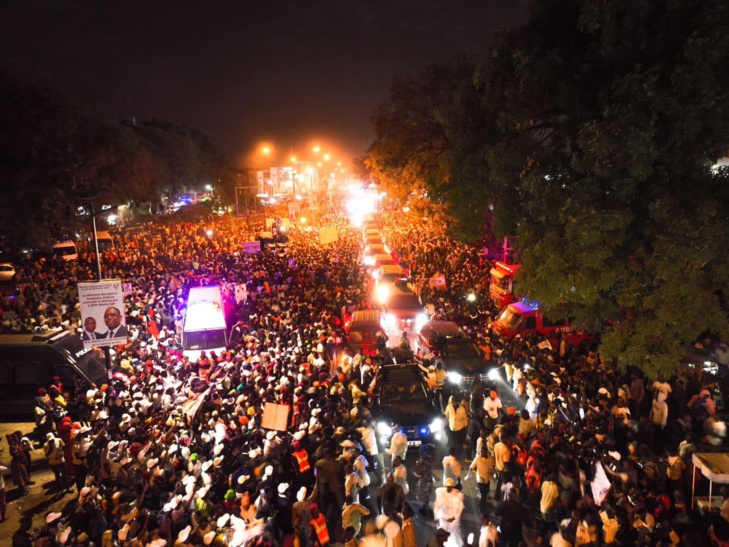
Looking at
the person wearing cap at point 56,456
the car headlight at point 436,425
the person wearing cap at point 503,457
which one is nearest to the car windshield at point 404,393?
the car headlight at point 436,425

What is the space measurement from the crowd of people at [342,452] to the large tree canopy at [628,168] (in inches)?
70.2

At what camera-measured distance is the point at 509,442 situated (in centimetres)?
806

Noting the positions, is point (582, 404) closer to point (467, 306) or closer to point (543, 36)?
point (543, 36)

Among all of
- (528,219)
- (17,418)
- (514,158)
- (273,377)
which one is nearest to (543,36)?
(514,158)

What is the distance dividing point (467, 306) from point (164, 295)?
1107cm

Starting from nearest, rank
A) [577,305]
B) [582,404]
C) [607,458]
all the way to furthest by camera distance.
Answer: [607,458], [582,404], [577,305]

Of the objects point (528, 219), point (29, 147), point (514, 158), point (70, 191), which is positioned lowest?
point (528, 219)

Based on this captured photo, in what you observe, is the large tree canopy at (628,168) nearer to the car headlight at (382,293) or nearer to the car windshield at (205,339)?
the car windshield at (205,339)

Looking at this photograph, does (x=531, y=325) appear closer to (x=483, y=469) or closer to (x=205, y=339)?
(x=483, y=469)

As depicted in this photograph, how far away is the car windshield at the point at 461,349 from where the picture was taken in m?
13.5

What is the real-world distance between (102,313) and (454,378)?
8.22 m

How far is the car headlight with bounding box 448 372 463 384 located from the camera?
12725mm

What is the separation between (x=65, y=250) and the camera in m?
33.8

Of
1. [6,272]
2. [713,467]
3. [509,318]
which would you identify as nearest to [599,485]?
[713,467]
